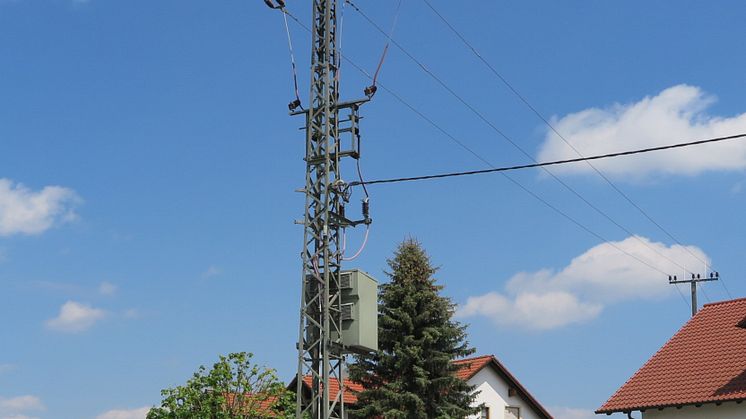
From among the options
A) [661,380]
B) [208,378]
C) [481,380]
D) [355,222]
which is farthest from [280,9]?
[481,380]

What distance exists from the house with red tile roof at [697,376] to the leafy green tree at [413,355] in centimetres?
884

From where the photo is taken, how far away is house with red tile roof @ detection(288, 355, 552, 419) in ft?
148

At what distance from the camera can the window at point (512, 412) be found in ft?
154

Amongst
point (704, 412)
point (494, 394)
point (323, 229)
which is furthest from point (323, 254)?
point (494, 394)

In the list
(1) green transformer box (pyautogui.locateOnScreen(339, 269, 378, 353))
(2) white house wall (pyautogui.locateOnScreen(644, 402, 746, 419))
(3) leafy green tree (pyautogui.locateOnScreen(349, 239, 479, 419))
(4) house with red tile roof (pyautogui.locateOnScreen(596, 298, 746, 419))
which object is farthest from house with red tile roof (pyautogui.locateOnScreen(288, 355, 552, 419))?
(1) green transformer box (pyautogui.locateOnScreen(339, 269, 378, 353))

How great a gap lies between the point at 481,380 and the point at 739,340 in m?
16.9

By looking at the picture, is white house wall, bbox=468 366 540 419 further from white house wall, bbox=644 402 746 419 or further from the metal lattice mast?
the metal lattice mast

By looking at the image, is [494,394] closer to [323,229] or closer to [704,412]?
[704,412]

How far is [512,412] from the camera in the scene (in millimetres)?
47344

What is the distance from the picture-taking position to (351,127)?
21.1 metres

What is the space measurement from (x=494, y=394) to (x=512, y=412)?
5.04ft

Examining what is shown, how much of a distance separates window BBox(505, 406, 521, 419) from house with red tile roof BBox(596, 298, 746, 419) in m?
15.6

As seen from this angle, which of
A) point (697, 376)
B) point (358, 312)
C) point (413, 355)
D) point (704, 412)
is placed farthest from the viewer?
point (413, 355)

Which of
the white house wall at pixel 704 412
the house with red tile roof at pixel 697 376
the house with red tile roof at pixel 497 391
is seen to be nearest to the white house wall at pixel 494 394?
the house with red tile roof at pixel 497 391
